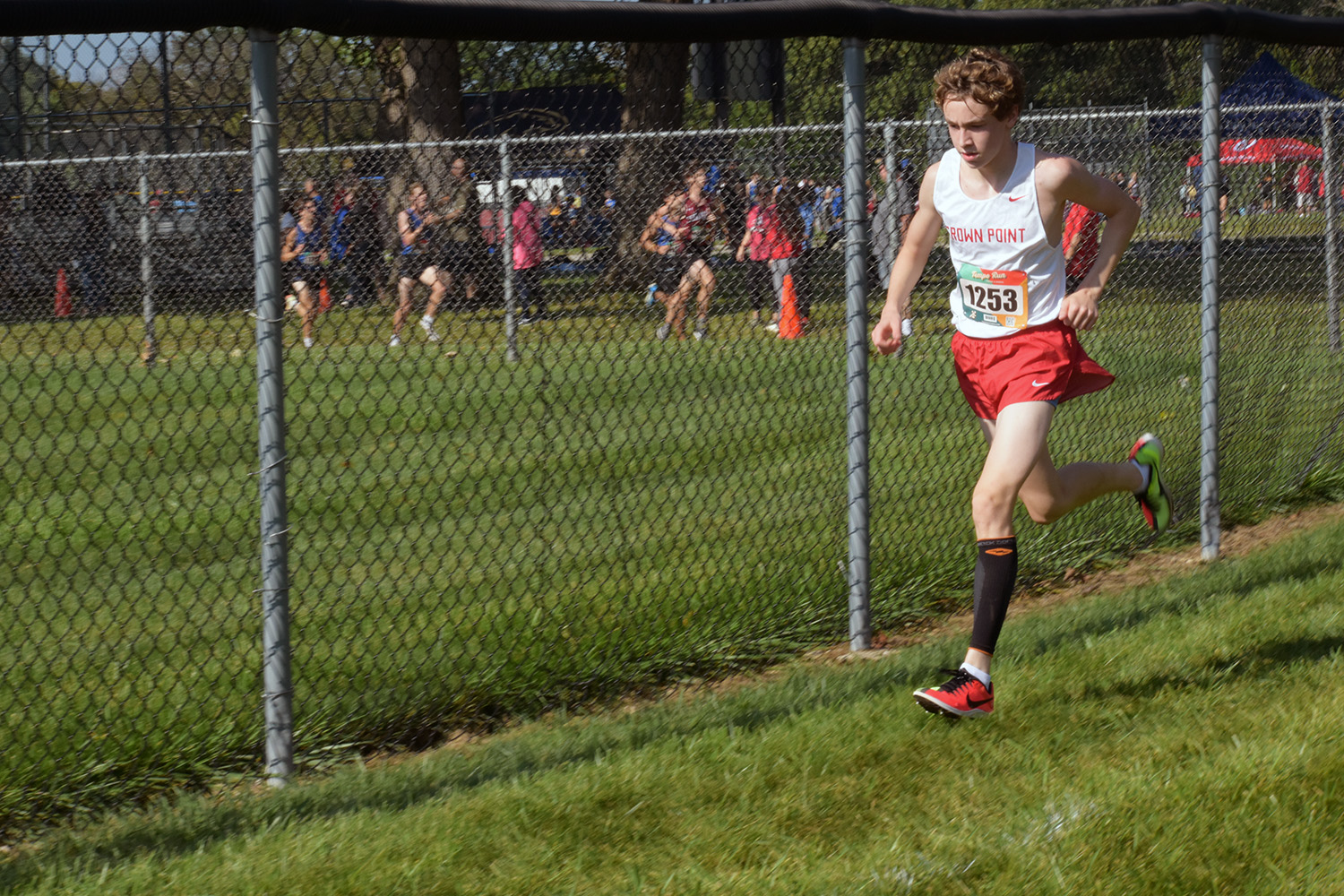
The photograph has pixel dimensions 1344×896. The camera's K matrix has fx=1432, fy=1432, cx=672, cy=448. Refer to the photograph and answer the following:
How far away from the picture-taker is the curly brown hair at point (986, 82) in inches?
172

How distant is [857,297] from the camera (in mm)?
5500

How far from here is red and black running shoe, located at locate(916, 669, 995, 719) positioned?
4.34 metres

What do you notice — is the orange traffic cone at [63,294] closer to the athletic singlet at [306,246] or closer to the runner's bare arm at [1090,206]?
the athletic singlet at [306,246]

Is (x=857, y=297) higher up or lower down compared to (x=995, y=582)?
higher up

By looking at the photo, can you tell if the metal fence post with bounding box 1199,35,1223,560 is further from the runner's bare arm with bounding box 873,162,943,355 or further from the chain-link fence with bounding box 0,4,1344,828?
the runner's bare arm with bounding box 873,162,943,355

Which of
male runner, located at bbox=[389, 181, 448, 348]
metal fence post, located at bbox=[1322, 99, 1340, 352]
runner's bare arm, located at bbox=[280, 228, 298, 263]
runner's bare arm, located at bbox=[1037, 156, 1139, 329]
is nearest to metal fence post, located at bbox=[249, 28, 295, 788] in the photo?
runner's bare arm, located at bbox=[280, 228, 298, 263]

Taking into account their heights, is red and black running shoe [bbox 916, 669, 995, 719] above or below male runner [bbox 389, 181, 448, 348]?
below

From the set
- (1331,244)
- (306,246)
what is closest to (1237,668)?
(306,246)

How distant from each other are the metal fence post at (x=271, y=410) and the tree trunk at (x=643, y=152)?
1508mm

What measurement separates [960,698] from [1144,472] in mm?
1628

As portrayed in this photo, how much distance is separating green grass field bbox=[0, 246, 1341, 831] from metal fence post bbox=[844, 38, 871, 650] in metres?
0.38

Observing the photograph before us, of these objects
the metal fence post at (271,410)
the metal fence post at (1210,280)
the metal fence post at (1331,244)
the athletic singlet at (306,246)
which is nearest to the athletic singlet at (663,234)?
the athletic singlet at (306,246)

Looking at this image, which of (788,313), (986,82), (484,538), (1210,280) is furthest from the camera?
(1210,280)

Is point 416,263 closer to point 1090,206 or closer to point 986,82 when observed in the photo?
point 986,82
